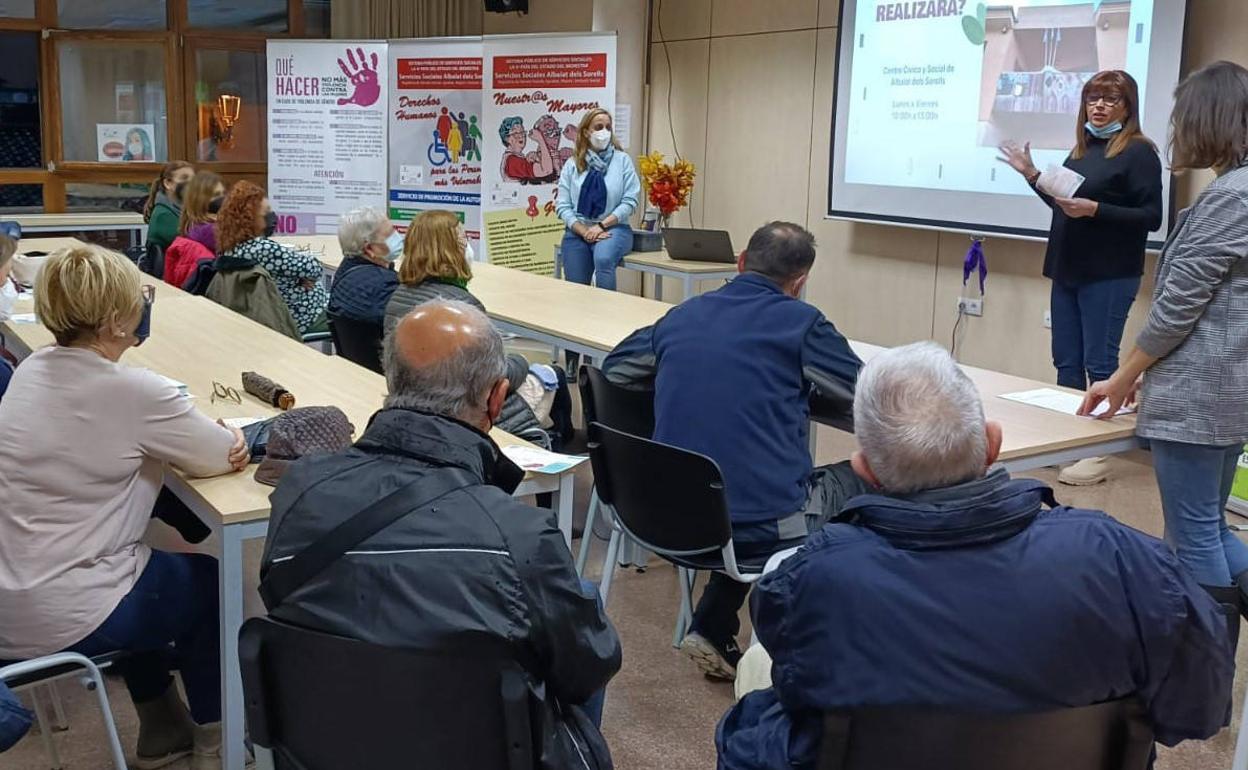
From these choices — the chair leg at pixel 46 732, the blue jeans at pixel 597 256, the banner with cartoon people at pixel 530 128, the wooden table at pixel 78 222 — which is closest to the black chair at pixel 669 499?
the chair leg at pixel 46 732

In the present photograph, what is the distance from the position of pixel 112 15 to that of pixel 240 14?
0.97m

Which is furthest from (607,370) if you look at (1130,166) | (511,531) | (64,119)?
(64,119)

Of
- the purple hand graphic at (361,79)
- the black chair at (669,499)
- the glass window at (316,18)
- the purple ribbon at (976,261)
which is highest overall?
the glass window at (316,18)

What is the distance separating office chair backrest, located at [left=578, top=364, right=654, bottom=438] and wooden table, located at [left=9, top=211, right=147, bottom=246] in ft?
21.1

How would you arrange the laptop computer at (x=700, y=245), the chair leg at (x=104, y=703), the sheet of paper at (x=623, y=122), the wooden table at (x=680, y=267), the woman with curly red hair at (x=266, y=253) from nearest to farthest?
1. the chair leg at (x=104, y=703)
2. the woman with curly red hair at (x=266, y=253)
3. the wooden table at (x=680, y=267)
4. the laptop computer at (x=700, y=245)
5. the sheet of paper at (x=623, y=122)

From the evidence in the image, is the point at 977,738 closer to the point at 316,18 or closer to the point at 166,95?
the point at 166,95

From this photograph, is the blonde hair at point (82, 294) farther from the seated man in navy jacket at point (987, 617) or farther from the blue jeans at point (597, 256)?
the blue jeans at point (597, 256)

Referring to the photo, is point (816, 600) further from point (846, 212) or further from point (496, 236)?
point (496, 236)

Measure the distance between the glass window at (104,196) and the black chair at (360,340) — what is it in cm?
584

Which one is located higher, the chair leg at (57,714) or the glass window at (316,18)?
the glass window at (316,18)

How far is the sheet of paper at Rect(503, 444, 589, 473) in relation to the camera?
2.56 meters

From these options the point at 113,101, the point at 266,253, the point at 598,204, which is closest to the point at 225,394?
the point at 266,253

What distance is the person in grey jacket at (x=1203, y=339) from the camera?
2654 mm

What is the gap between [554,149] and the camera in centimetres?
850
